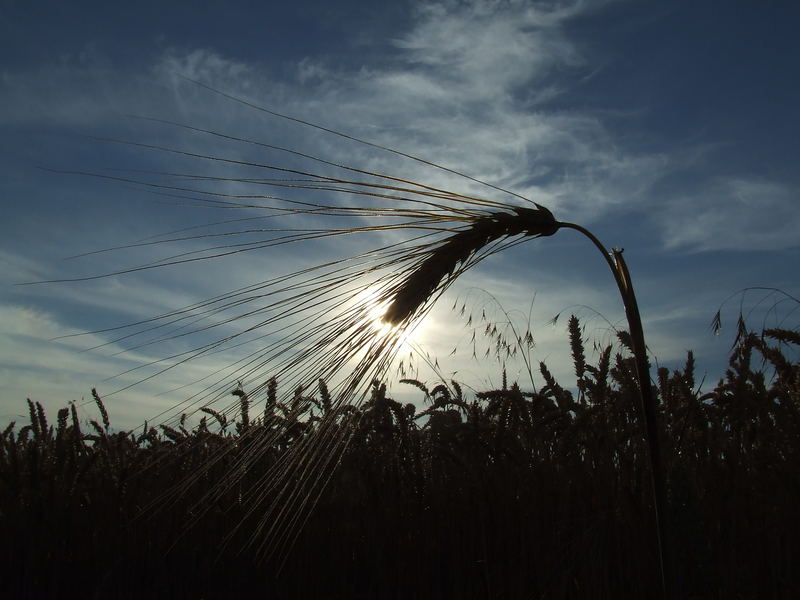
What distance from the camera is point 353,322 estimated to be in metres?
2.20

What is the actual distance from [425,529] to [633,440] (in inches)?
42.2

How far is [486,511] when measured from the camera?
3.05 metres

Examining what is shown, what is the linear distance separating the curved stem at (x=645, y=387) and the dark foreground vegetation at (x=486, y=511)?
28.7 inches

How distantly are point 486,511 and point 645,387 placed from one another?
1.53m

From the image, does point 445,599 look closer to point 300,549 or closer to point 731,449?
point 300,549

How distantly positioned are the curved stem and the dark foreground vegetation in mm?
730

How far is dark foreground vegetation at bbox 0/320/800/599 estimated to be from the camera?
2613mm

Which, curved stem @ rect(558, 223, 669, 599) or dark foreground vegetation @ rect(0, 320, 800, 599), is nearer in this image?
curved stem @ rect(558, 223, 669, 599)

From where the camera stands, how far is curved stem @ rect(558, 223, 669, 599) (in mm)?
1707

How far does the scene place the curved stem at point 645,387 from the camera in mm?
1707

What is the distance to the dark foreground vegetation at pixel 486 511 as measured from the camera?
2.61 m

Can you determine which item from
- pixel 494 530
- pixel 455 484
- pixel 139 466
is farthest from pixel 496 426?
pixel 139 466

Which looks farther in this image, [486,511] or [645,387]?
[486,511]

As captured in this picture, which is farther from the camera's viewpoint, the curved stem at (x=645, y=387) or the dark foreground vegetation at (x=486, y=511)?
the dark foreground vegetation at (x=486, y=511)
